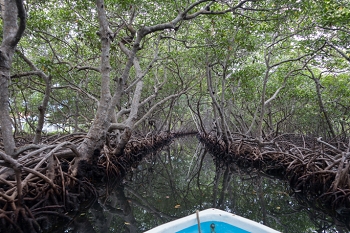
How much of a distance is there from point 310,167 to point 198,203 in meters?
2.43

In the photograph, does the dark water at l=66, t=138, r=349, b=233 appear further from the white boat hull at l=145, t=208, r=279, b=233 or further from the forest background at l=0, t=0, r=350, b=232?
the white boat hull at l=145, t=208, r=279, b=233

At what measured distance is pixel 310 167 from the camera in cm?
495

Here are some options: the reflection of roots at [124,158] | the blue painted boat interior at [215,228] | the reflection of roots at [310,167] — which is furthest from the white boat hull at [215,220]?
the reflection of roots at [124,158]

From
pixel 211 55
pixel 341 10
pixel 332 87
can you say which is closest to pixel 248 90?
pixel 211 55

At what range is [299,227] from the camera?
11.7 ft

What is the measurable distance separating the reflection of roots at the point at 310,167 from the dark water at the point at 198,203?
333mm

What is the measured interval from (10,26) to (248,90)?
909 centimetres

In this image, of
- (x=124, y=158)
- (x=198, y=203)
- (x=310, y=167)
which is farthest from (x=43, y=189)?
(x=310, y=167)

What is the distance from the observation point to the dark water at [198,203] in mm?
3598

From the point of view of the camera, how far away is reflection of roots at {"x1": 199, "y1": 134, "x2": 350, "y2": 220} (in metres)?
3.99

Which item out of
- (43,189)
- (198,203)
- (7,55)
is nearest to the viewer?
(7,55)

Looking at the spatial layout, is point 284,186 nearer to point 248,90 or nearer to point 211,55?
point 211,55

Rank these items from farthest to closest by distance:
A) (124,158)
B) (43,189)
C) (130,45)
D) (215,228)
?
1. (124,158)
2. (130,45)
3. (43,189)
4. (215,228)

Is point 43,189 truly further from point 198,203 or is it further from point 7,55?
point 198,203
